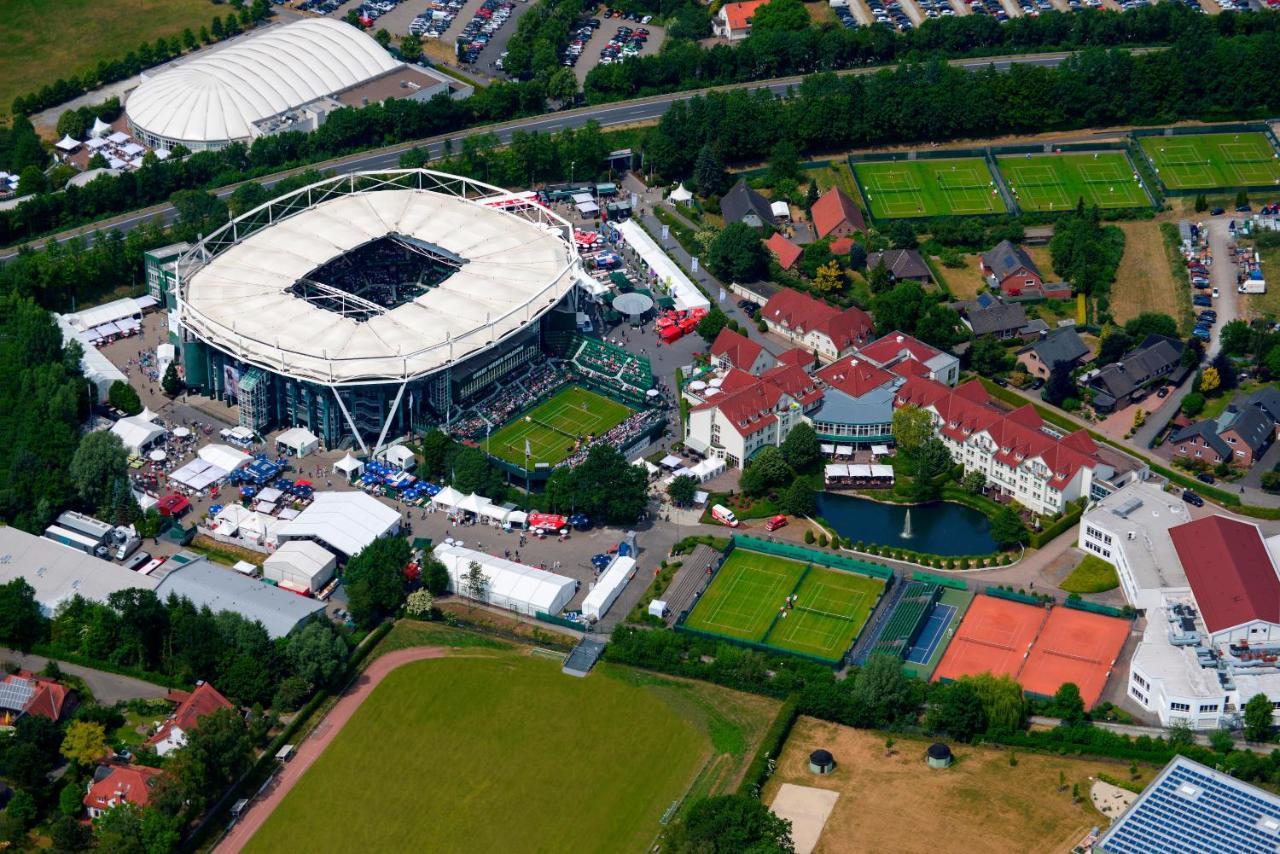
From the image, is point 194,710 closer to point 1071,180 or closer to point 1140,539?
point 1140,539

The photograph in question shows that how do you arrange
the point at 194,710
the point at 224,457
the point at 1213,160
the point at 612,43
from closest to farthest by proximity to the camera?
1. the point at 194,710
2. the point at 224,457
3. the point at 1213,160
4. the point at 612,43

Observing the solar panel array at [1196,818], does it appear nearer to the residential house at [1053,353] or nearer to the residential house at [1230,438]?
the residential house at [1230,438]

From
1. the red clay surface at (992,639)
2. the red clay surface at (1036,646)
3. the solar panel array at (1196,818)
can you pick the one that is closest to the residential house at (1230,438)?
the red clay surface at (1036,646)

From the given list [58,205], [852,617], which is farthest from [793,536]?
[58,205]

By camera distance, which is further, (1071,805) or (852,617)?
(852,617)

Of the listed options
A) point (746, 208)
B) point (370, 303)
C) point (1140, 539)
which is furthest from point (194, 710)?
point (746, 208)

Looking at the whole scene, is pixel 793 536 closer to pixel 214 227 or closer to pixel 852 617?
pixel 852 617
